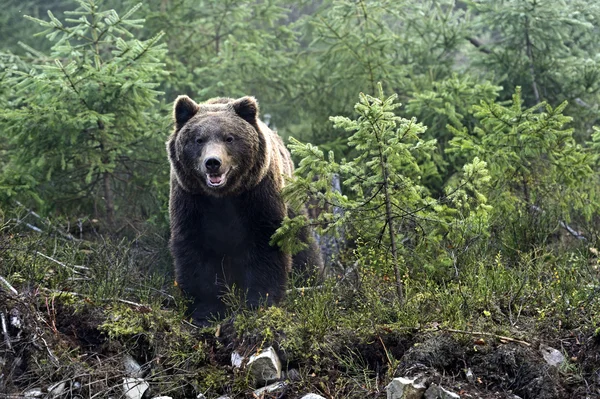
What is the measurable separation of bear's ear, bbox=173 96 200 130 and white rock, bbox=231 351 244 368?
7.59 feet

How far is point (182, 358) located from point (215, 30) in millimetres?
7154

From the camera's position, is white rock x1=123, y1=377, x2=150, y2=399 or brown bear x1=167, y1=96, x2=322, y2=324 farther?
brown bear x1=167, y1=96, x2=322, y2=324

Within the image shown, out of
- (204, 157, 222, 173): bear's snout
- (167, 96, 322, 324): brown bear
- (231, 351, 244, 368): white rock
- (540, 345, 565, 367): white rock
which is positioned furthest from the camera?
(167, 96, 322, 324): brown bear

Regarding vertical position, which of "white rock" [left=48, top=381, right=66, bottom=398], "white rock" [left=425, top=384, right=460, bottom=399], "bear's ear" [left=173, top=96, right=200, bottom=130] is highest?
"bear's ear" [left=173, top=96, right=200, bottom=130]

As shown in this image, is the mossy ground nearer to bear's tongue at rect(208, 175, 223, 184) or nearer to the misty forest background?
the misty forest background

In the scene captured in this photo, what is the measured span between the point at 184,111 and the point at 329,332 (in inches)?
102

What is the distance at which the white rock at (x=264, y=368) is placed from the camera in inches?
221

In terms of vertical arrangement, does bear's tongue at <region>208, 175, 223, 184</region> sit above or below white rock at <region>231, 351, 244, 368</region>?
above

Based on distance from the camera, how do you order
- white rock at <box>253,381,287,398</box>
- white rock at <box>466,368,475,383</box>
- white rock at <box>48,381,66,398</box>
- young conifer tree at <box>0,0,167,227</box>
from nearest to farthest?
white rock at <box>48,381,66,398</box>, white rock at <box>466,368,475,383</box>, white rock at <box>253,381,287,398</box>, young conifer tree at <box>0,0,167,227</box>

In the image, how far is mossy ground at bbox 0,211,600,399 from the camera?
16.8ft

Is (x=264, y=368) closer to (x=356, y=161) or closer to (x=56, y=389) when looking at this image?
(x=56, y=389)

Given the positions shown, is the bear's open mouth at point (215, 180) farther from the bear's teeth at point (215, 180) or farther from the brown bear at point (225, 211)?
the brown bear at point (225, 211)

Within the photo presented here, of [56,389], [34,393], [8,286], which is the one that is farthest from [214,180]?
[34,393]

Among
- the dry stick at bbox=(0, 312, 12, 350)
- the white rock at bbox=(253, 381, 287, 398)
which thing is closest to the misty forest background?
the white rock at bbox=(253, 381, 287, 398)
